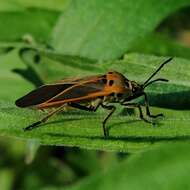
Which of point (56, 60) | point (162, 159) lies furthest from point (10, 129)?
point (56, 60)

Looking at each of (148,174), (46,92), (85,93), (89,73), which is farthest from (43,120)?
(148,174)

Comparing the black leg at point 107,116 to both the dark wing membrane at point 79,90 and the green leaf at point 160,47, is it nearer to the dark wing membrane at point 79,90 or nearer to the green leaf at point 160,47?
the dark wing membrane at point 79,90

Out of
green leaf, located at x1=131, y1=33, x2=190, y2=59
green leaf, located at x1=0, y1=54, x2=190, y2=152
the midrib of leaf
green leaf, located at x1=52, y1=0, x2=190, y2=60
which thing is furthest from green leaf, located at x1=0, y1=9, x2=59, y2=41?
the midrib of leaf

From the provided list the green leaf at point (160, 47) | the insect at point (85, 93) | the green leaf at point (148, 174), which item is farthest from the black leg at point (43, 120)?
the green leaf at point (160, 47)

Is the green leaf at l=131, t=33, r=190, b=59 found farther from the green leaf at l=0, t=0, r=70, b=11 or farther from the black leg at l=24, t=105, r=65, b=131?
the black leg at l=24, t=105, r=65, b=131

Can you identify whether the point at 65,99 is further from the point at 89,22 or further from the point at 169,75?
the point at 89,22

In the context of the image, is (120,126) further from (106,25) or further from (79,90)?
(106,25)
